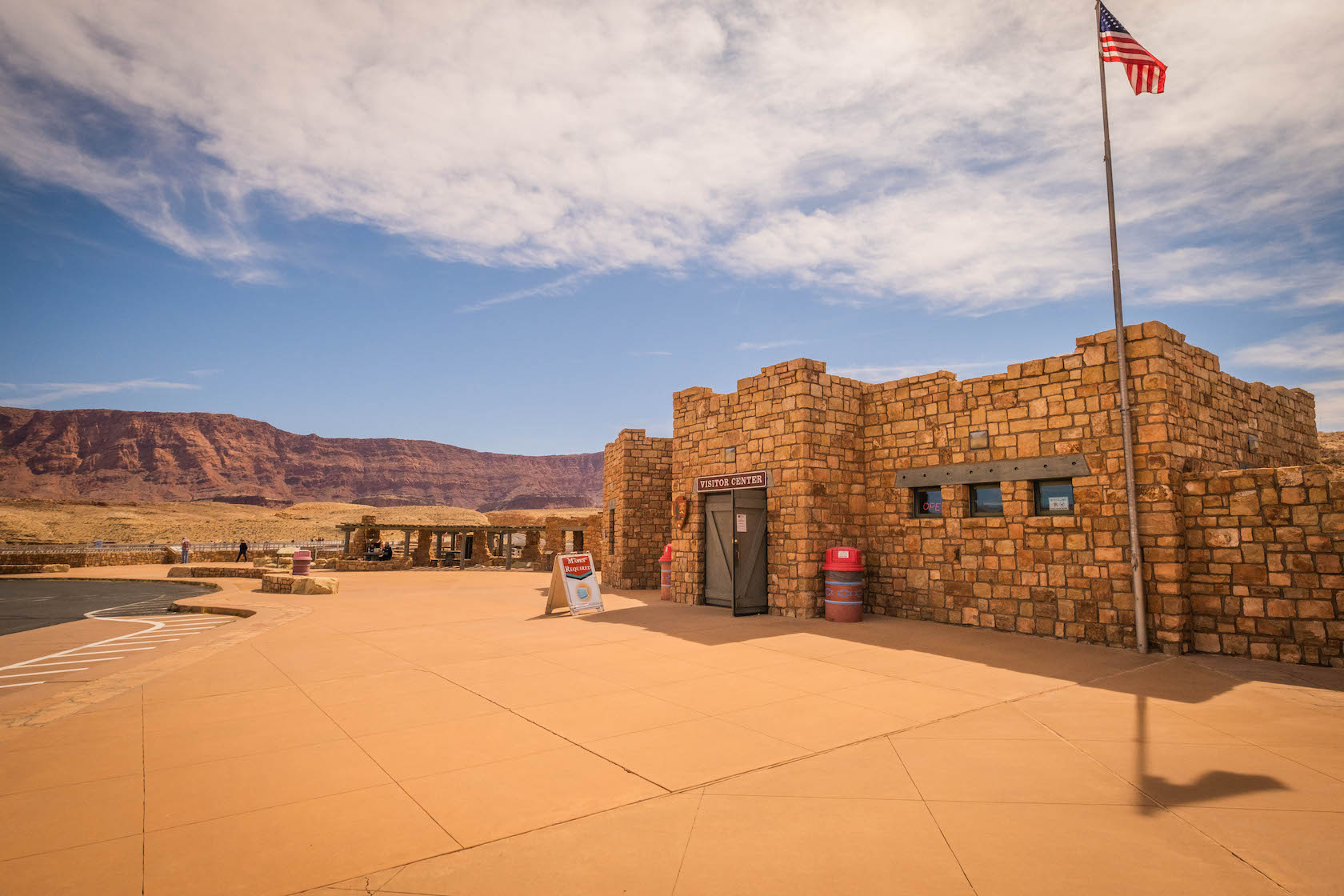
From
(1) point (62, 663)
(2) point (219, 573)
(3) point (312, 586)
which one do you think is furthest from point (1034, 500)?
(2) point (219, 573)

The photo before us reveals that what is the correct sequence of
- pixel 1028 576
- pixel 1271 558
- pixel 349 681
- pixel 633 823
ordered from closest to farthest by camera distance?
pixel 633 823 → pixel 349 681 → pixel 1271 558 → pixel 1028 576

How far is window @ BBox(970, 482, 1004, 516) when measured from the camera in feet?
34.9

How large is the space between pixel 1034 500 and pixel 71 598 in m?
22.5

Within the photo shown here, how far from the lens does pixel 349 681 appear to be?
22.6 ft

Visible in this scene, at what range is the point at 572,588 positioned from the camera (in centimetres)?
1280

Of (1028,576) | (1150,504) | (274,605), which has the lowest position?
(274,605)

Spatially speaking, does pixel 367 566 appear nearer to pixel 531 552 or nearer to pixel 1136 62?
pixel 531 552

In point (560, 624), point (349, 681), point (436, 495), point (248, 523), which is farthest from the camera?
point (436, 495)

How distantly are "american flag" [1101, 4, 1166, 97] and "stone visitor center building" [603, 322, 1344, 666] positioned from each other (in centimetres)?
326

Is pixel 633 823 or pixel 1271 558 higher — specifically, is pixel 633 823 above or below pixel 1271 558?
below


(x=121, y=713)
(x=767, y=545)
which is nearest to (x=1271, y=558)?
(x=767, y=545)

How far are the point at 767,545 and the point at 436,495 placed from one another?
444 ft

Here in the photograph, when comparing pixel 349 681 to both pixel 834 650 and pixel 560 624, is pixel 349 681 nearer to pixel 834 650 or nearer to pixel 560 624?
pixel 560 624

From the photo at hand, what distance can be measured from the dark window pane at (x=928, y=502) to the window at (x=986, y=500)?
57cm
